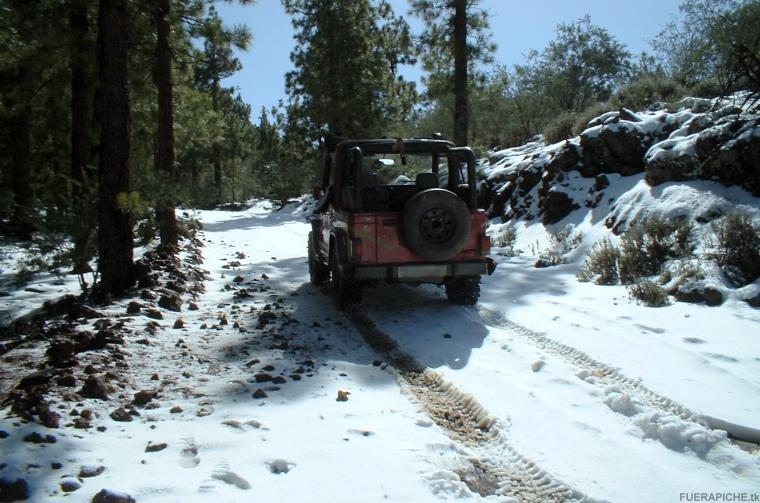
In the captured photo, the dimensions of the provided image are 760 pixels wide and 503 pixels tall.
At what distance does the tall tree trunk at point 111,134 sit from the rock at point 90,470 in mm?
4113

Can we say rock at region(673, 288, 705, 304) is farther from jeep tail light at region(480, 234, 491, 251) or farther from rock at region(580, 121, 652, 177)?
rock at region(580, 121, 652, 177)

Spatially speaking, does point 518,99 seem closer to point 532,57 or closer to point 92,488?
point 532,57

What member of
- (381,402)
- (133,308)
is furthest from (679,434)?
(133,308)

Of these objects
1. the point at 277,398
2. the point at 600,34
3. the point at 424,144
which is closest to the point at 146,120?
the point at 424,144

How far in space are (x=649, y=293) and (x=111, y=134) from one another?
6733 millimetres

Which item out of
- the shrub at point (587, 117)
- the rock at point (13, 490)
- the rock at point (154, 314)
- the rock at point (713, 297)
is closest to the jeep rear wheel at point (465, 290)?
the rock at point (713, 297)

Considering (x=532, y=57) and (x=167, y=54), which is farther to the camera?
(x=532, y=57)

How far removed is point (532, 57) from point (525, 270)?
2046cm

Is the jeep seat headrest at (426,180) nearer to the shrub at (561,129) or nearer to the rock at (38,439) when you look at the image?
the rock at (38,439)

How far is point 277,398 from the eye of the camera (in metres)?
4.31

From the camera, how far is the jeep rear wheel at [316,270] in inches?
358

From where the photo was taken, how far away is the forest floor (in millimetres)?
3047

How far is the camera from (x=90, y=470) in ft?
9.80

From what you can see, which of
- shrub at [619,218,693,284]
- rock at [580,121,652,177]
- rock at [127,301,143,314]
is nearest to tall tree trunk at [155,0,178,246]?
rock at [127,301,143,314]
